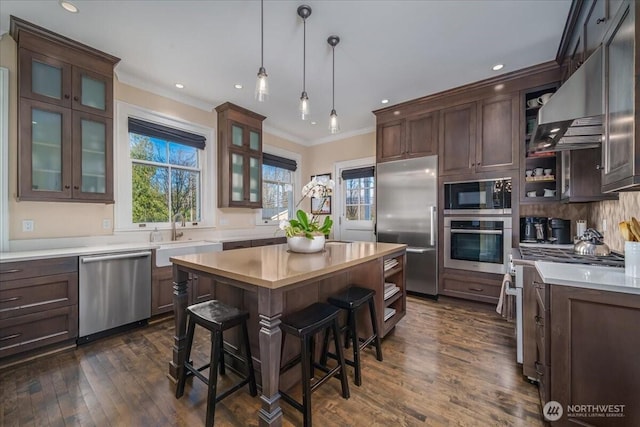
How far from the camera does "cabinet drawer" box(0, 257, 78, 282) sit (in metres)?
2.09

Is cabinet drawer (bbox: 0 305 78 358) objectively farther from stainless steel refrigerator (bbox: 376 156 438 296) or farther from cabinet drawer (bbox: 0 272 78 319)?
stainless steel refrigerator (bbox: 376 156 438 296)

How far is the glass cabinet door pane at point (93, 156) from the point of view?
8.85 ft

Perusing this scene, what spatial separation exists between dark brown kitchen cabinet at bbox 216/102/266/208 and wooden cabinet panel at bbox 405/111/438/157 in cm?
248

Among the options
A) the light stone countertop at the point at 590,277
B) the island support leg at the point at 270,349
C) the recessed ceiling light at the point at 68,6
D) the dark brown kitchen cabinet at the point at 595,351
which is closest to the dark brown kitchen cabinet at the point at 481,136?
the light stone countertop at the point at 590,277

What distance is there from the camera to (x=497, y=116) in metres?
3.27

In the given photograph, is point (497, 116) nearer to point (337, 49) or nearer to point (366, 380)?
point (337, 49)

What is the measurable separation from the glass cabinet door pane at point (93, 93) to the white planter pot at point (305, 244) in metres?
2.61

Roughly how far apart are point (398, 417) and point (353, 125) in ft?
14.7

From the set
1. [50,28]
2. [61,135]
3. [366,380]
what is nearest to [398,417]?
[366,380]

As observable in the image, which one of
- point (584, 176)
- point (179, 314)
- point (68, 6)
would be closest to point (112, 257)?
point (179, 314)

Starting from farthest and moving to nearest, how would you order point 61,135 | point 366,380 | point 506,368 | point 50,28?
point 61,135
point 50,28
point 506,368
point 366,380

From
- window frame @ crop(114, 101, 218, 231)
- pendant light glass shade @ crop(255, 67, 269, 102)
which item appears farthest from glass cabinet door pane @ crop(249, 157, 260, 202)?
pendant light glass shade @ crop(255, 67, 269, 102)

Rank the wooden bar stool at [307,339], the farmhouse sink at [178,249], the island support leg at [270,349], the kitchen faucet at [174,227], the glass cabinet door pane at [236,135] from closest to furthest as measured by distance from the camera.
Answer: the island support leg at [270,349]
the wooden bar stool at [307,339]
the farmhouse sink at [178,249]
the kitchen faucet at [174,227]
the glass cabinet door pane at [236,135]

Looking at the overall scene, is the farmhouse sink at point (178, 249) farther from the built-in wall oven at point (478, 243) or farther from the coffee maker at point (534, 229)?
the coffee maker at point (534, 229)
